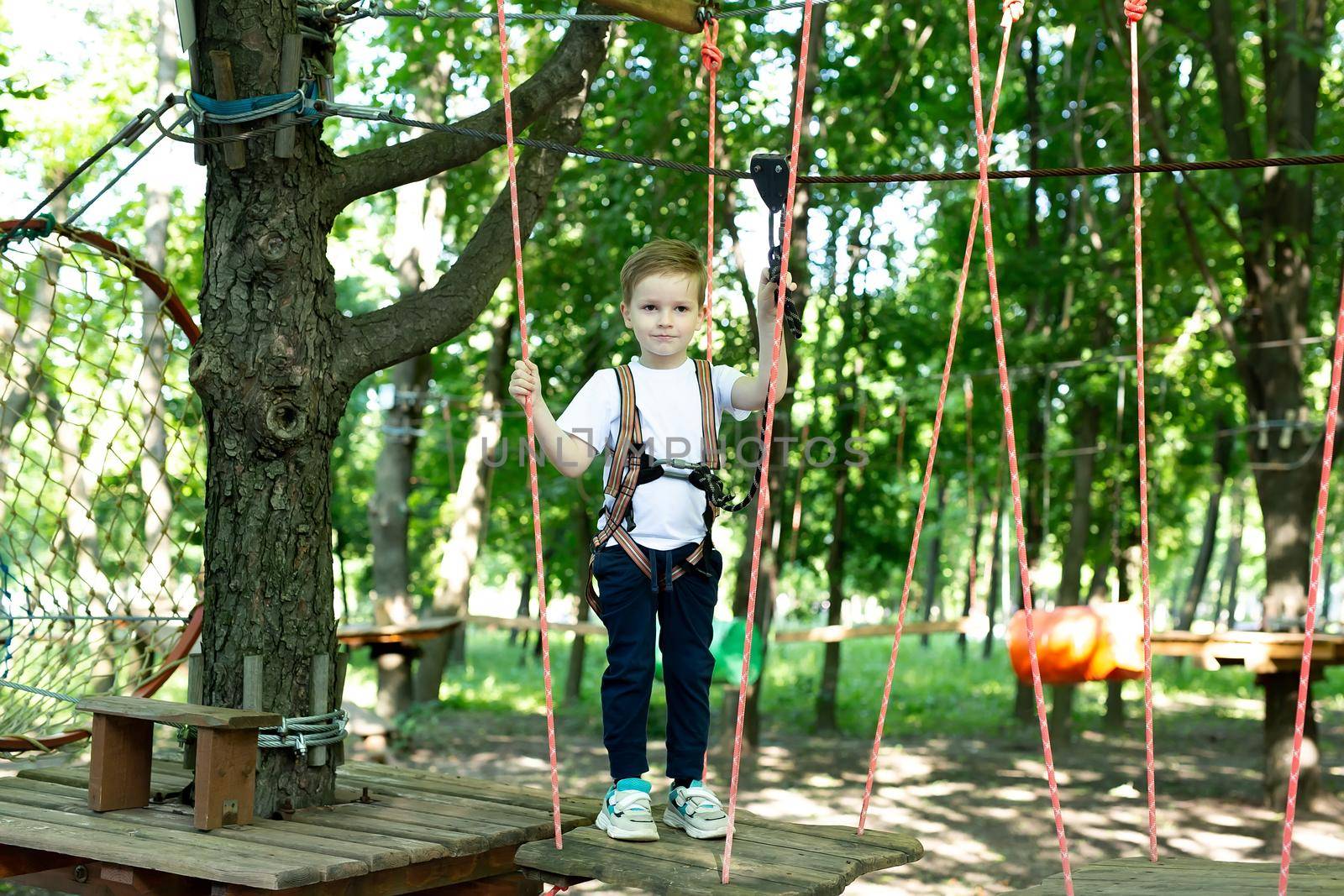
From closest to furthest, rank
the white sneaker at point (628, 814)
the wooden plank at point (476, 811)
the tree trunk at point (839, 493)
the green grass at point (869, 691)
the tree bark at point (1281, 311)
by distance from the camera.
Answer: the white sneaker at point (628, 814), the wooden plank at point (476, 811), the tree bark at point (1281, 311), the tree trunk at point (839, 493), the green grass at point (869, 691)

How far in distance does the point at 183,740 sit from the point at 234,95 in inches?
68.0

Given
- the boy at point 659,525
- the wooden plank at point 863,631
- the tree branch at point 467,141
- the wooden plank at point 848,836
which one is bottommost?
the wooden plank at point 848,836

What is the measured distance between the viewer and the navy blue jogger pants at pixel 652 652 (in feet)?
9.78

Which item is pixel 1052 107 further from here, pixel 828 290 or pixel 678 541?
pixel 678 541

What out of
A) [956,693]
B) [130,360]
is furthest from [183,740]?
[956,693]

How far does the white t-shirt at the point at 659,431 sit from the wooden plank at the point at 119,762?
1281 millimetres

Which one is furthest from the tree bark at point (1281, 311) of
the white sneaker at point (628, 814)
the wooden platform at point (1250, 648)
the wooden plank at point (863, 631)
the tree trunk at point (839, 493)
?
the white sneaker at point (628, 814)

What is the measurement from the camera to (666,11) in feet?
11.6

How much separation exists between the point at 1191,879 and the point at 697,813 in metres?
1.07

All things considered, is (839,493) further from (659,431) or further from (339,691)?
(659,431)

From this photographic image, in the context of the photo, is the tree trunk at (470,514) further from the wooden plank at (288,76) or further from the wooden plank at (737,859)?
the wooden plank at (737,859)

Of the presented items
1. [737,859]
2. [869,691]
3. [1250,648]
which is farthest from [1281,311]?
[869,691]

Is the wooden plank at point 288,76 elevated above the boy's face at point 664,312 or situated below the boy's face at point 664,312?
above

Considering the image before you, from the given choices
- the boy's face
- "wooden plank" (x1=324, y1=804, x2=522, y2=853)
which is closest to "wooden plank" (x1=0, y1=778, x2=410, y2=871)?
"wooden plank" (x1=324, y1=804, x2=522, y2=853)
